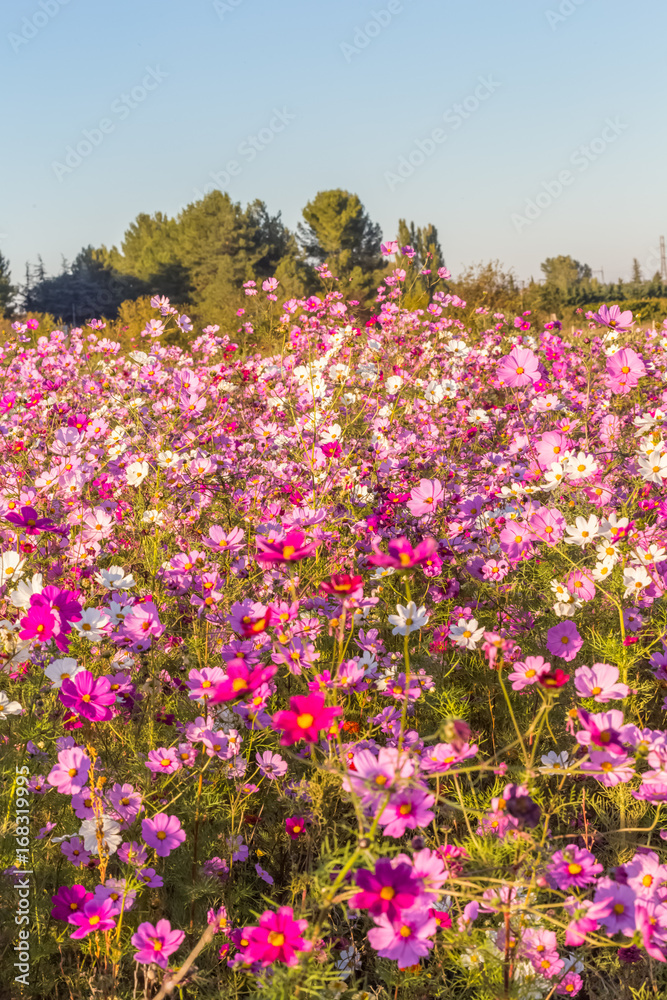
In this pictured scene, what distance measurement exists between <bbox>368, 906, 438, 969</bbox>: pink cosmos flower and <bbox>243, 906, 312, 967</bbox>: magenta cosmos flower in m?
0.11

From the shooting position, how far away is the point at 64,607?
129 centimetres

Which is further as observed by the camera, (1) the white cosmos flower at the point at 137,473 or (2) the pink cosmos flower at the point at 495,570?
(1) the white cosmos flower at the point at 137,473

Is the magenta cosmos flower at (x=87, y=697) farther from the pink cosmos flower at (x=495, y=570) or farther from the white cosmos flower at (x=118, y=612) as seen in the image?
the pink cosmos flower at (x=495, y=570)

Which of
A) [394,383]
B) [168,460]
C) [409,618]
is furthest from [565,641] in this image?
[394,383]

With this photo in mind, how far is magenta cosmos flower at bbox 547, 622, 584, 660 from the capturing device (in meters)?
1.71

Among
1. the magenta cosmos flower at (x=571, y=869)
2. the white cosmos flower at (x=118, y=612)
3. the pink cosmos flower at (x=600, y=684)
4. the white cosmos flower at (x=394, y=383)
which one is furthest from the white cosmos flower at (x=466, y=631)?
the white cosmos flower at (x=394, y=383)

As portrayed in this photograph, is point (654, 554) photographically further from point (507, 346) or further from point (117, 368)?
point (117, 368)

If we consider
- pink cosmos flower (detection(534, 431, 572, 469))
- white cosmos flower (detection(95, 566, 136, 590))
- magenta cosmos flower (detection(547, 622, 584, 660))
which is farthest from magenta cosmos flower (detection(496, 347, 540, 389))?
white cosmos flower (detection(95, 566, 136, 590))

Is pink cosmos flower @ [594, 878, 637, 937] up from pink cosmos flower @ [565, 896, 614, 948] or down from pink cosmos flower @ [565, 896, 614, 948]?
down

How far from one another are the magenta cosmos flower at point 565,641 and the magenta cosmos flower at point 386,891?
100 centimetres

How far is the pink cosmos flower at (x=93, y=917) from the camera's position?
1.17 meters

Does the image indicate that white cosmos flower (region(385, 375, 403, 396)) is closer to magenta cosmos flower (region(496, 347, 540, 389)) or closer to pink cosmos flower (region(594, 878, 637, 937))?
magenta cosmos flower (region(496, 347, 540, 389))

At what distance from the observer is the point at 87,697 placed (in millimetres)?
1271

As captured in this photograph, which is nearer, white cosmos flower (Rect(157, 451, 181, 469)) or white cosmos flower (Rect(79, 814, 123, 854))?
white cosmos flower (Rect(79, 814, 123, 854))
